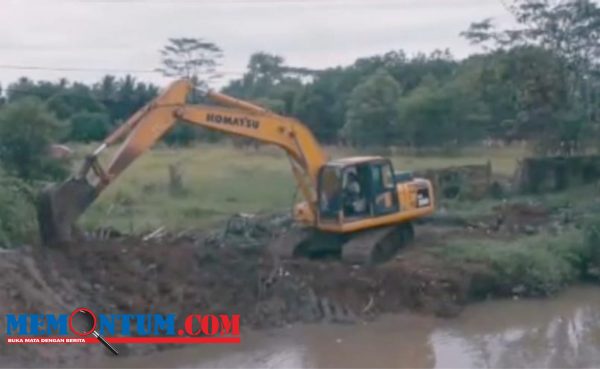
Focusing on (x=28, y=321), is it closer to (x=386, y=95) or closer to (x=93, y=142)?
(x=93, y=142)

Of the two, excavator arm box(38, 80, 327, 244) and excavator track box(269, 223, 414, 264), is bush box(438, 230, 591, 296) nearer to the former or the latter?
excavator track box(269, 223, 414, 264)

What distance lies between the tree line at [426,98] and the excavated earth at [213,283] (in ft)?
27.1

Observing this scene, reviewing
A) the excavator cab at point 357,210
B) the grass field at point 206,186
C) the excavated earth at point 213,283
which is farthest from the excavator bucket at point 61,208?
the grass field at point 206,186

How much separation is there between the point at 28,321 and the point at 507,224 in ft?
40.2

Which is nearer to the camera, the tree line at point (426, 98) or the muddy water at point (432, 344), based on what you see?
the muddy water at point (432, 344)

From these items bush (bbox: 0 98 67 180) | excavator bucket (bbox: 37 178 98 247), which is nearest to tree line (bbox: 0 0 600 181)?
bush (bbox: 0 98 67 180)

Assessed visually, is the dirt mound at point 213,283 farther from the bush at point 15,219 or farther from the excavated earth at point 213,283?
the bush at point 15,219

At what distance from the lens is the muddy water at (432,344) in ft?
50.3

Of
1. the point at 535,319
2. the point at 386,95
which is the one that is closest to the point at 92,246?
the point at 535,319

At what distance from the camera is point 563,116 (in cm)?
3544

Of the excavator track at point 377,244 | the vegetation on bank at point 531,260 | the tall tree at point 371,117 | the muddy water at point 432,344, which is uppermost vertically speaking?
the tall tree at point 371,117

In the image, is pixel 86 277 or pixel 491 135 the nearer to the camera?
pixel 86 277

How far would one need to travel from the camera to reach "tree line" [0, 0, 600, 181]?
35.9 m

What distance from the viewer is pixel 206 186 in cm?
3378
